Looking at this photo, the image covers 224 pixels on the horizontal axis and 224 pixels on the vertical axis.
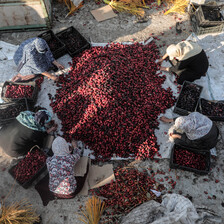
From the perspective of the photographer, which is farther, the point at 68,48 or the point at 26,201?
the point at 68,48

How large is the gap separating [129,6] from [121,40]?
49.9 inches

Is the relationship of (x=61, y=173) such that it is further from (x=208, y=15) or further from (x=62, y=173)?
(x=208, y=15)

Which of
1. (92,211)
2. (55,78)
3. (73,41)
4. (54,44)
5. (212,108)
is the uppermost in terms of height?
(54,44)

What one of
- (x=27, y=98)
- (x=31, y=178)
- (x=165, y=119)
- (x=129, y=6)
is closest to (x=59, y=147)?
(x=31, y=178)

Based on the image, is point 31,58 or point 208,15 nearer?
point 31,58

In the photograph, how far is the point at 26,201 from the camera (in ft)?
12.5

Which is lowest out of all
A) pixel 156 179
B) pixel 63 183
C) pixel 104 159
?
pixel 156 179

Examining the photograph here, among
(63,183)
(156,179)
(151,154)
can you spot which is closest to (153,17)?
(151,154)

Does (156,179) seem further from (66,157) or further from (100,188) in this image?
(66,157)

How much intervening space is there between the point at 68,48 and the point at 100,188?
3.31 meters

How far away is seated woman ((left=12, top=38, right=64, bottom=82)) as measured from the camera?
422cm

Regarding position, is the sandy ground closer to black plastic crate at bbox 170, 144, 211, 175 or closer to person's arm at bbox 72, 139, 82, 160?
black plastic crate at bbox 170, 144, 211, 175

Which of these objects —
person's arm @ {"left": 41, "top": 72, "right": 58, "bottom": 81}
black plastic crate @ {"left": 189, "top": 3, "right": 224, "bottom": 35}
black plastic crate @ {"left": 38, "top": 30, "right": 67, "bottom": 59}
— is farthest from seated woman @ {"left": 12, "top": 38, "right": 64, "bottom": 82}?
black plastic crate @ {"left": 189, "top": 3, "right": 224, "bottom": 35}

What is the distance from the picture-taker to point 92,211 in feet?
11.6
